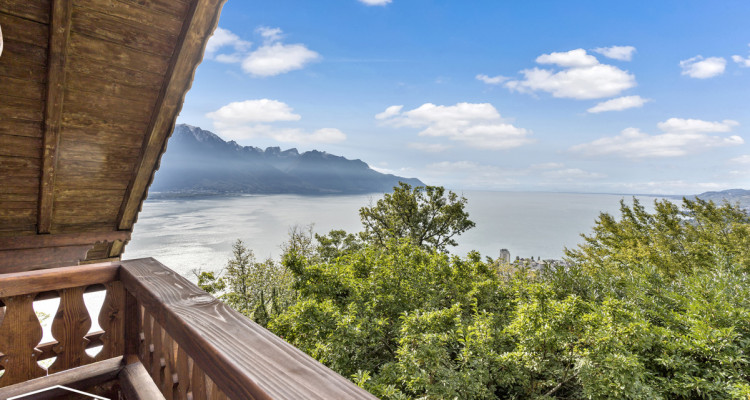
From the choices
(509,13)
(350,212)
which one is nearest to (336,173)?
Answer: (350,212)

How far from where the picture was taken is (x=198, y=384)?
0.80 metres

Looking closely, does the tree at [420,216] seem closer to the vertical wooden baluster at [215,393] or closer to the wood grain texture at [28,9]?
the wood grain texture at [28,9]

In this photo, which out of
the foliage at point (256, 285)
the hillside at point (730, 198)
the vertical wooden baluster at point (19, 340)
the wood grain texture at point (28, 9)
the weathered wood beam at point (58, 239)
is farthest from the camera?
the hillside at point (730, 198)

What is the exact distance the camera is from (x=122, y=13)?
1.78 meters

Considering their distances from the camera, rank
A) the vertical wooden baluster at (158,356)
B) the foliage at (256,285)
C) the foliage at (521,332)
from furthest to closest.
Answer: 1. the foliage at (256,285)
2. the foliage at (521,332)
3. the vertical wooden baluster at (158,356)

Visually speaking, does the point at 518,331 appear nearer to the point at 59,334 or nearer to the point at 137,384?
the point at 137,384

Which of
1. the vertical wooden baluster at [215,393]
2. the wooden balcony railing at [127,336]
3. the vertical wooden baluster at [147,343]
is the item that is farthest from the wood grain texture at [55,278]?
the vertical wooden baluster at [215,393]

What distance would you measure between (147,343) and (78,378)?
350 millimetres

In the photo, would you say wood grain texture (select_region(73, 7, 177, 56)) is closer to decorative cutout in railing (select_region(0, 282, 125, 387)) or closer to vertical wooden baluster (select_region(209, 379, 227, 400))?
decorative cutout in railing (select_region(0, 282, 125, 387))

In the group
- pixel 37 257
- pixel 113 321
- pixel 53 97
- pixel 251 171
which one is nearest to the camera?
pixel 113 321

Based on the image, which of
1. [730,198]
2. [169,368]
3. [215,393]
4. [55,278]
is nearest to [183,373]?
[169,368]

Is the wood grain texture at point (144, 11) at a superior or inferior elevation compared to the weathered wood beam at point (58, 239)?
superior

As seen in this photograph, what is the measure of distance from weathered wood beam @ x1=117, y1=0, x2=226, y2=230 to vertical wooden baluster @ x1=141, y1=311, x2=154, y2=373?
151 cm

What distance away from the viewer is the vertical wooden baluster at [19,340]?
1180 mm
